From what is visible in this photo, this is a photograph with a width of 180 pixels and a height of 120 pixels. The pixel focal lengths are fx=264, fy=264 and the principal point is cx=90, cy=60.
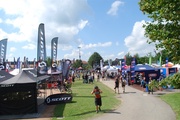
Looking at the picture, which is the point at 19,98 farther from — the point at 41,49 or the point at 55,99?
the point at 41,49

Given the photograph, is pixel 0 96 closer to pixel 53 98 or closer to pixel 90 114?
pixel 53 98

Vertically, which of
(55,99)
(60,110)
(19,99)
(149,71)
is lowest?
(60,110)

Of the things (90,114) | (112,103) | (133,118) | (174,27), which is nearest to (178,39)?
(174,27)

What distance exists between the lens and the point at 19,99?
686 inches

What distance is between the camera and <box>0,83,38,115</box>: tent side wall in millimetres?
17188

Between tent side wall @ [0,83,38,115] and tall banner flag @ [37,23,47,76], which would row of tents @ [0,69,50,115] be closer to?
tent side wall @ [0,83,38,115]

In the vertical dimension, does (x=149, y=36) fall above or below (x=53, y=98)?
above

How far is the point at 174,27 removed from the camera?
9016 mm

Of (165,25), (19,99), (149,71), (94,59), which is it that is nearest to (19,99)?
(19,99)

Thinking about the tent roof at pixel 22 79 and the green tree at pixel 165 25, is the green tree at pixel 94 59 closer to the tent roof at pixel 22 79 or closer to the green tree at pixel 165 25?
the tent roof at pixel 22 79

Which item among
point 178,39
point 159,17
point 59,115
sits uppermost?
point 159,17

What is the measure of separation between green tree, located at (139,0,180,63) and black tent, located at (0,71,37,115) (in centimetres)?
995

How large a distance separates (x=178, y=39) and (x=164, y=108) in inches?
337

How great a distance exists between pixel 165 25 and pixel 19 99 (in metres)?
11.6
